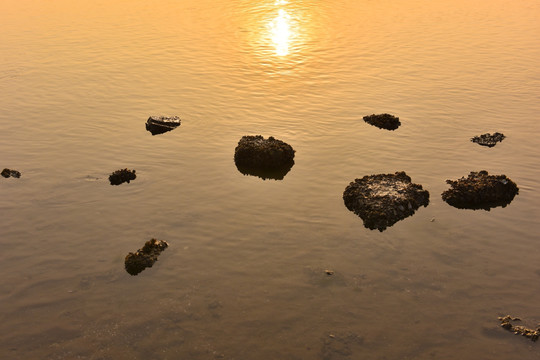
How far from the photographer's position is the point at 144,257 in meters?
10.2

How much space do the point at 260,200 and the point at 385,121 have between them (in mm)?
5230

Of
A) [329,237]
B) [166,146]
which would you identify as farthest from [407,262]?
[166,146]

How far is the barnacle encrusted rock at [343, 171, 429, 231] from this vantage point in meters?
11.3

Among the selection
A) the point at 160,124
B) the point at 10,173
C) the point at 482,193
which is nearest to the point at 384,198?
the point at 482,193

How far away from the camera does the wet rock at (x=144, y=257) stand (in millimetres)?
10078

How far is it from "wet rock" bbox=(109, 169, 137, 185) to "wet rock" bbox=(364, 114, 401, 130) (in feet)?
22.4

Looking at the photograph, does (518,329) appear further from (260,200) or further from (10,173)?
(10,173)

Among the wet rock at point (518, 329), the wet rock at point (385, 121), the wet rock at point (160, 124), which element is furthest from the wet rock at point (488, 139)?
the wet rock at point (160, 124)

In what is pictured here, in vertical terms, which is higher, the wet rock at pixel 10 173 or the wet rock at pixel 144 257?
the wet rock at pixel 10 173

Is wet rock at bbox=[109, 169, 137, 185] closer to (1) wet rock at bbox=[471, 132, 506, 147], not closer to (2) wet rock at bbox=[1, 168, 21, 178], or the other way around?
(2) wet rock at bbox=[1, 168, 21, 178]

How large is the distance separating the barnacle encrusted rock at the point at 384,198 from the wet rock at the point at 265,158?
6.43ft

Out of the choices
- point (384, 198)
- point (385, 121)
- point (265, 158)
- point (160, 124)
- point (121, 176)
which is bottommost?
point (121, 176)

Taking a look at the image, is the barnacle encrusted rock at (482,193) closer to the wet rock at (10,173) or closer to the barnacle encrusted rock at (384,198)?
the barnacle encrusted rock at (384,198)

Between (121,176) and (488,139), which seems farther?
(488,139)
